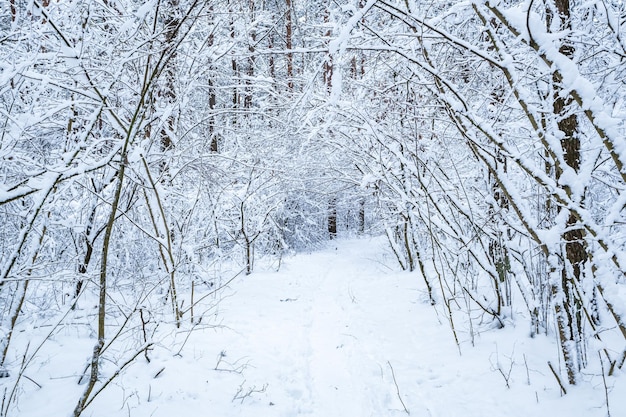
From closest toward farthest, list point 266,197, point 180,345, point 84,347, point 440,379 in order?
point 440,379, point 84,347, point 180,345, point 266,197

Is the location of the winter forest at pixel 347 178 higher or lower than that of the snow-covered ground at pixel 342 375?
higher

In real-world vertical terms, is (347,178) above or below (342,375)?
above

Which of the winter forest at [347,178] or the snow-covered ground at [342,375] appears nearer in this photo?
the winter forest at [347,178]

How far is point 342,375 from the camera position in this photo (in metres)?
3.66

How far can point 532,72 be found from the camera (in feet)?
8.39

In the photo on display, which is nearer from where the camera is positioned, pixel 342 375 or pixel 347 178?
pixel 342 375

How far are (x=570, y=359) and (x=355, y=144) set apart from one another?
11.3 feet

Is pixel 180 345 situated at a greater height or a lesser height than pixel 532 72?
lesser

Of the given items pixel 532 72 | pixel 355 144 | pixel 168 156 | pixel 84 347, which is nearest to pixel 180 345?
pixel 84 347

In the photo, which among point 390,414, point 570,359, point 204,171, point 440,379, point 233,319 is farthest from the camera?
point 233,319

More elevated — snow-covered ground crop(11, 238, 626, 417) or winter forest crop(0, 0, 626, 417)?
winter forest crop(0, 0, 626, 417)

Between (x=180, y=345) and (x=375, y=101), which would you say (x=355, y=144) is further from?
(x=180, y=345)

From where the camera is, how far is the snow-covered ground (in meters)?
2.72

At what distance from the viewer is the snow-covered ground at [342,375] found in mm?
2721
